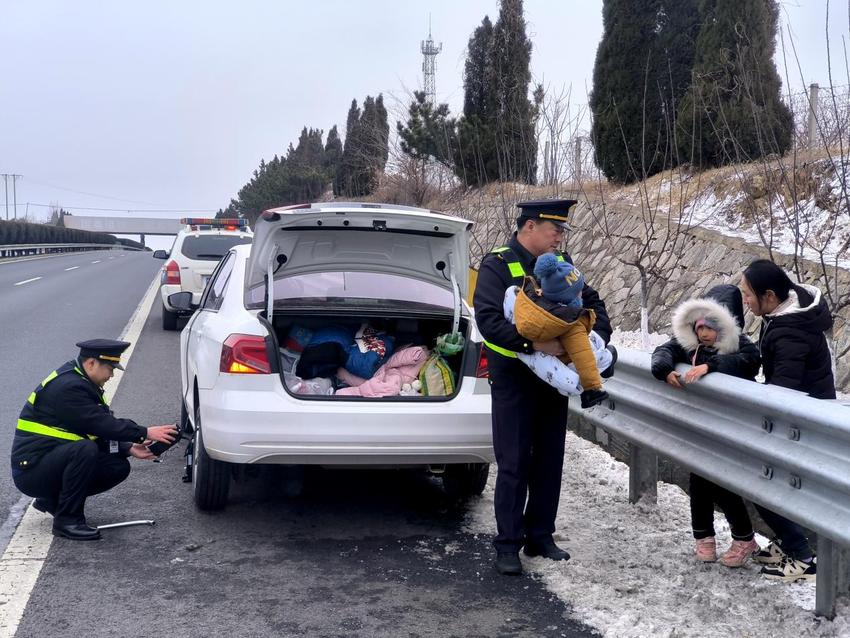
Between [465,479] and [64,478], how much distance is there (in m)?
2.38

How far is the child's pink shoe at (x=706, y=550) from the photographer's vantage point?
4629 millimetres

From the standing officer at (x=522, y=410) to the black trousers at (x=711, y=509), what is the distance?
27.0 inches

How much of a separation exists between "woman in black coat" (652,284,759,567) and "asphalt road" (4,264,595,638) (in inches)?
36.1

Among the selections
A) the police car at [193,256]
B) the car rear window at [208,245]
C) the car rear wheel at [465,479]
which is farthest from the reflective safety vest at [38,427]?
the car rear window at [208,245]

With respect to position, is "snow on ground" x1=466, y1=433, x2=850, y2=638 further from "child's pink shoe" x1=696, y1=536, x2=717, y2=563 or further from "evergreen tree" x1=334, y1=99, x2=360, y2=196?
"evergreen tree" x1=334, y1=99, x2=360, y2=196

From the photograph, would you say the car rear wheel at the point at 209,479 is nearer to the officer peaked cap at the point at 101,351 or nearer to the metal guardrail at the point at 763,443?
the officer peaked cap at the point at 101,351

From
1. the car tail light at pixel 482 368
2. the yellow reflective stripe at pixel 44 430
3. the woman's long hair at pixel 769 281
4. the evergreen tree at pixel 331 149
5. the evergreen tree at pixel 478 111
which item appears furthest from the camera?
the evergreen tree at pixel 331 149

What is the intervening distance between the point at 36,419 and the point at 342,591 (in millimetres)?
2068

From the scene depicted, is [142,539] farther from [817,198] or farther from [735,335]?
[817,198]

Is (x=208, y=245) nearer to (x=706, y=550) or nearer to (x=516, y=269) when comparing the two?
(x=516, y=269)

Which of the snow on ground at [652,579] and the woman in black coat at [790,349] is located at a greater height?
the woman in black coat at [790,349]

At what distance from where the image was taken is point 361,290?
19.5 feet

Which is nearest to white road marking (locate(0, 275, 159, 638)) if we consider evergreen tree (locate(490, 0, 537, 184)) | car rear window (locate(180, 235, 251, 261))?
car rear window (locate(180, 235, 251, 261))

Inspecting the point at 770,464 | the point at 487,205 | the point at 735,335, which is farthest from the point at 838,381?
the point at 487,205
